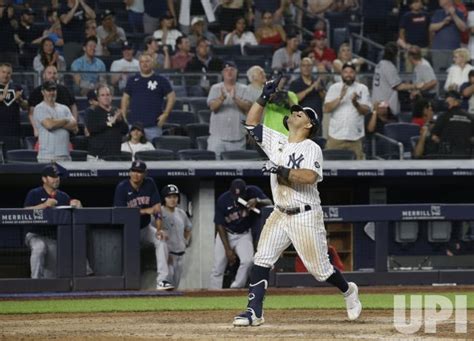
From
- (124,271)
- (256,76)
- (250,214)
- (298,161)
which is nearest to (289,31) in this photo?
(256,76)

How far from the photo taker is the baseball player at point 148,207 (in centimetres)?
1257

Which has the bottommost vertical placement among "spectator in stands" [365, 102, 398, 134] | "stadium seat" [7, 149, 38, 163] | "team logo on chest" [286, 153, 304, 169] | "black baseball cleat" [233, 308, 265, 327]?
"black baseball cleat" [233, 308, 265, 327]

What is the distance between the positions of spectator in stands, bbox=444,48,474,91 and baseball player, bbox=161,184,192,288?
417 cm

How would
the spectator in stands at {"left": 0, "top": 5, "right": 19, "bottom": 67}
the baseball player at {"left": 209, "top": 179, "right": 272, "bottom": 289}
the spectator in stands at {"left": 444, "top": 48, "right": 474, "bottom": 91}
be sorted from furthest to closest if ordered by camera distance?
the spectator in stands at {"left": 444, "top": 48, "right": 474, "bottom": 91} → the spectator in stands at {"left": 0, "top": 5, "right": 19, "bottom": 67} → the baseball player at {"left": 209, "top": 179, "right": 272, "bottom": 289}

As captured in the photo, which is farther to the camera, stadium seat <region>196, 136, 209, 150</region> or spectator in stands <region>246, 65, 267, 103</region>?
stadium seat <region>196, 136, 209, 150</region>

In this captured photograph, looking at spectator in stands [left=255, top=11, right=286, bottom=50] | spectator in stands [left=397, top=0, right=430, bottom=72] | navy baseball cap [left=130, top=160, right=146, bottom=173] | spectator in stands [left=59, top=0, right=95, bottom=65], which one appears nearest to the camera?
navy baseball cap [left=130, top=160, right=146, bottom=173]

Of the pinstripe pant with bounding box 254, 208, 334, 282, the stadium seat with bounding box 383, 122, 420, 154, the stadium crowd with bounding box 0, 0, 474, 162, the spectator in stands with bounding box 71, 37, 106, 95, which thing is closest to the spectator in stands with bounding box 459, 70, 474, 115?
the stadium crowd with bounding box 0, 0, 474, 162

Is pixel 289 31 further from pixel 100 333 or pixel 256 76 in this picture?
pixel 100 333

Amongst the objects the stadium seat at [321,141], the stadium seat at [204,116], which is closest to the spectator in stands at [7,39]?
the stadium seat at [204,116]

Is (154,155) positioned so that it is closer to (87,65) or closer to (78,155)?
(78,155)

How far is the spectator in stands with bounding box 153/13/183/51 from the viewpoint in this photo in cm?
1580

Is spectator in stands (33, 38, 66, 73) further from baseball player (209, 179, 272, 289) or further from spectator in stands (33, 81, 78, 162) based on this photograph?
baseball player (209, 179, 272, 289)

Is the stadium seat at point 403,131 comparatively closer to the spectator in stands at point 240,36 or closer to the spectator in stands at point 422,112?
the spectator in stands at point 422,112

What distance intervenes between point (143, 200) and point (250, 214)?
1.22 meters
